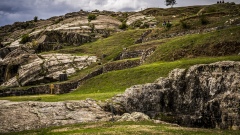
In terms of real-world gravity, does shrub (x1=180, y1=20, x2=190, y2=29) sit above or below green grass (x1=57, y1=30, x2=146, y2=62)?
above

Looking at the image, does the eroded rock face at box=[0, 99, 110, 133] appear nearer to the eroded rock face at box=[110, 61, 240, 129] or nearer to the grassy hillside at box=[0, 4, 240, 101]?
the eroded rock face at box=[110, 61, 240, 129]

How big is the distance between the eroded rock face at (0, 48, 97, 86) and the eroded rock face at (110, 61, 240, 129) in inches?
1476

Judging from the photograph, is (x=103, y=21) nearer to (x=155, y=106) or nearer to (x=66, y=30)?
(x=66, y=30)

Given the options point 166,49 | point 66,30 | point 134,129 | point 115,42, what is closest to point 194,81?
point 134,129

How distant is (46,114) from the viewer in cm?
3922

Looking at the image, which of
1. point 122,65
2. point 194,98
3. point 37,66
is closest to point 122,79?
point 122,65

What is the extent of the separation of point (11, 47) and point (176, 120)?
99.9 metres

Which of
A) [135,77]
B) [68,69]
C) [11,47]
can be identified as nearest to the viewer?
[135,77]

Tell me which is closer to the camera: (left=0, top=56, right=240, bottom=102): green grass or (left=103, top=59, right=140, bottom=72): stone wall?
(left=0, top=56, right=240, bottom=102): green grass

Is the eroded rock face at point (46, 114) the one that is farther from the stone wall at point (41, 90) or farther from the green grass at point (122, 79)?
the stone wall at point (41, 90)

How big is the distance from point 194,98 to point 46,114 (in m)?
22.3

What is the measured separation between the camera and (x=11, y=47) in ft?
396

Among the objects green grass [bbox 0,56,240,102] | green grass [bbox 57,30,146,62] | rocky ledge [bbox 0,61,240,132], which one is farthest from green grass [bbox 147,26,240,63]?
green grass [bbox 57,30,146,62]

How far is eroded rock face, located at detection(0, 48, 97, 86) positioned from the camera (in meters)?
77.0
